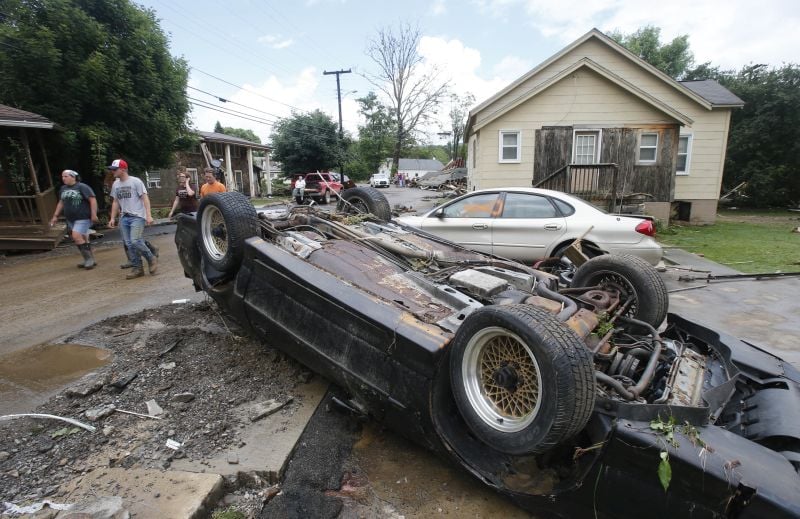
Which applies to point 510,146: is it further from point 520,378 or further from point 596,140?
point 520,378

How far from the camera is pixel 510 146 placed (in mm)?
14016

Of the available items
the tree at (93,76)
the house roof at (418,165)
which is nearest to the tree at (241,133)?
the house roof at (418,165)

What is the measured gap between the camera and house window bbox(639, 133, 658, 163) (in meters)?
13.2

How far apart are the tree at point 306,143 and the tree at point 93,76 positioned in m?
18.9

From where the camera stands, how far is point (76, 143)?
11055 millimetres

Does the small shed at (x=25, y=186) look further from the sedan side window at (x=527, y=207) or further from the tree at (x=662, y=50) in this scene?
the tree at (x=662, y=50)

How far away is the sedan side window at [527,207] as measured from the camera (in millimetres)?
6199

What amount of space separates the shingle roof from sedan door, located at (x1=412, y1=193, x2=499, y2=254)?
40.2 feet

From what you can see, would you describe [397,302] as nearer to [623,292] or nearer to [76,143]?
[623,292]

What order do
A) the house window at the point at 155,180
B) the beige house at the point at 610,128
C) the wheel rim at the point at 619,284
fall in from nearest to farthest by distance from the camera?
the wheel rim at the point at 619,284, the beige house at the point at 610,128, the house window at the point at 155,180

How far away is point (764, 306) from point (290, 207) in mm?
6026

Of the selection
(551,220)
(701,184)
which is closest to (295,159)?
(701,184)

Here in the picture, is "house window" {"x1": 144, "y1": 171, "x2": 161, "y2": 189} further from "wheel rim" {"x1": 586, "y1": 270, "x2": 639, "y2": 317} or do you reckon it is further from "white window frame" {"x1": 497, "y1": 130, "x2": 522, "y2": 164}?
"wheel rim" {"x1": 586, "y1": 270, "x2": 639, "y2": 317}

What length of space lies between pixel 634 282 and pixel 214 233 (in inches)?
131
